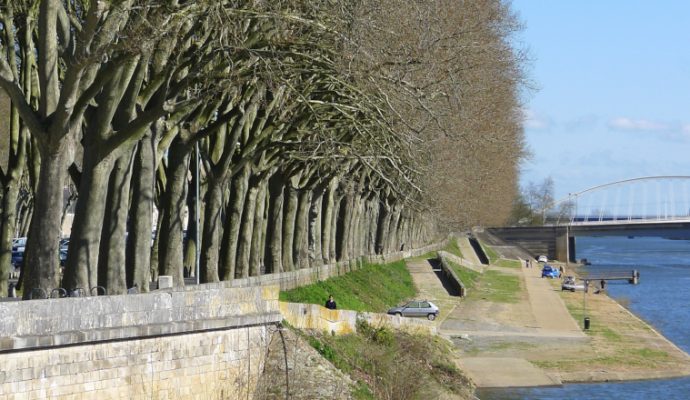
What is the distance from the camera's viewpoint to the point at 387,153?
1693 inches

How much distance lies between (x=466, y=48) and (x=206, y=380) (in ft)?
49.9

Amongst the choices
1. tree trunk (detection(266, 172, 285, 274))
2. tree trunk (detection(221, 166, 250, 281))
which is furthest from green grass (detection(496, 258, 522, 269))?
tree trunk (detection(221, 166, 250, 281))

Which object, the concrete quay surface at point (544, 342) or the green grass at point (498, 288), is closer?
the concrete quay surface at point (544, 342)

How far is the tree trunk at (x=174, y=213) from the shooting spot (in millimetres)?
38688

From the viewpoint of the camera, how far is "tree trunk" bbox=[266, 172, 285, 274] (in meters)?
53.5

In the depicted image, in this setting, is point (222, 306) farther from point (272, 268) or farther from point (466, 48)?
point (272, 268)

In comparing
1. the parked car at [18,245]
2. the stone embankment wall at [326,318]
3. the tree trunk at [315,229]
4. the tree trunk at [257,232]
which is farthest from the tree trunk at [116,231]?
the parked car at [18,245]

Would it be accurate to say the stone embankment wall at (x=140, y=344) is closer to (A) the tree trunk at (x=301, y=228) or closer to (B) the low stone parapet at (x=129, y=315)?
(B) the low stone parapet at (x=129, y=315)

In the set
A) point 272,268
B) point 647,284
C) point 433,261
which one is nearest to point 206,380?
point 272,268

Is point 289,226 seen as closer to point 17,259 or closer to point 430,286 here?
point 17,259

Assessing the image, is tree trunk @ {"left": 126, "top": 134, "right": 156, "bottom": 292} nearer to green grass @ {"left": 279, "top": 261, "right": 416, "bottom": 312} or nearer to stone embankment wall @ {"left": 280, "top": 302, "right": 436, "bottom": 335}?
stone embankment wall @ {"left": 280, "top": 302, "right": 436, "bottom": 335}

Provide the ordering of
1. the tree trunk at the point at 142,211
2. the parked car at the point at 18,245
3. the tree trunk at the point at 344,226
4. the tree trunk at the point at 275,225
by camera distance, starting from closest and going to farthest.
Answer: the tree trunk at the point at 142,211 → the tree trunk at the point at 275,225 → the tree trunk at the point at 344,226 → the parked car at the point at 18,245

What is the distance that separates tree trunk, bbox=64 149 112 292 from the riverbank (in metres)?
22.6

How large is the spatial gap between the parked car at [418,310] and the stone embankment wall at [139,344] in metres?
35.2
